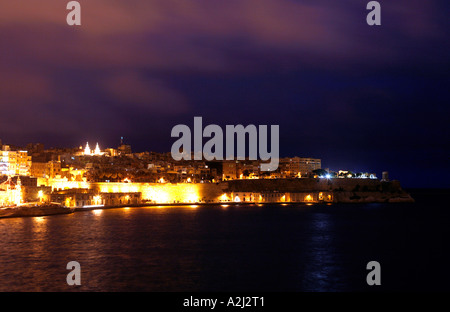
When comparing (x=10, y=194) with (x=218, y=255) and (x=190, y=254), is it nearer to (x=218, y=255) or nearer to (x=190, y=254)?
(x=190, y=254)

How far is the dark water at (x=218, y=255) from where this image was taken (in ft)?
45.0

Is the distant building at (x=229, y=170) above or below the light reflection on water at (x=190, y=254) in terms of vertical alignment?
above

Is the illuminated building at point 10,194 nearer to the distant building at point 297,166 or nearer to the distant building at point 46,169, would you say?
the distant building at point 46,169

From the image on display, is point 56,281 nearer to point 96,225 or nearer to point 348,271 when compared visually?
point 348,271

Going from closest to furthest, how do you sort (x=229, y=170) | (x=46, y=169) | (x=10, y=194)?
(x=10, y=194), (x=46, y=169), (x=229, y=170)

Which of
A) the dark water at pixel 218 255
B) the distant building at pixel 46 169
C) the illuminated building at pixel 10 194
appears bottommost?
the dark water at pixel 218 255

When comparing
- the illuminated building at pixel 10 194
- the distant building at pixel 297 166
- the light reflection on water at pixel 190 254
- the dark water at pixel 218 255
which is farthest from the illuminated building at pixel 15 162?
the distant building at pixel 297 166

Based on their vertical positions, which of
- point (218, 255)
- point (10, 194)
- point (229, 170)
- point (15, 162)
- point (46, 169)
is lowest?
point (218, 255)

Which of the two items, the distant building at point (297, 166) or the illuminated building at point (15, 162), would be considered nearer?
the illuminated building at point (15, 162)

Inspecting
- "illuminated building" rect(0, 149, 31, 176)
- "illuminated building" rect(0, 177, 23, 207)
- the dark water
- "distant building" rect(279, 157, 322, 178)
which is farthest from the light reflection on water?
"distant building" rect(279, 157, 322, 178)

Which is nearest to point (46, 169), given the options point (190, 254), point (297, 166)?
point (297, 166)

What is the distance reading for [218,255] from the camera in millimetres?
18250
